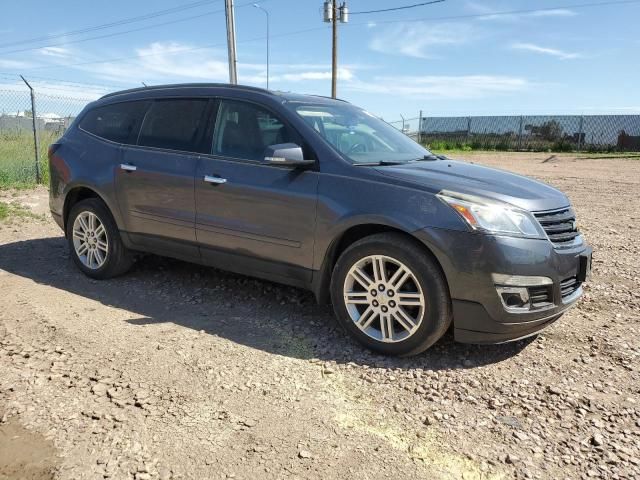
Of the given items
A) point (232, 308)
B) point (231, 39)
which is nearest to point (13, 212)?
point (232, 308)

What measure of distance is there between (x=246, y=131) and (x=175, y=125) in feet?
2.60

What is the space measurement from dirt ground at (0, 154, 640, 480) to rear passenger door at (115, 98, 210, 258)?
538 mm

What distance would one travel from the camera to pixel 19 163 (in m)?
11.2

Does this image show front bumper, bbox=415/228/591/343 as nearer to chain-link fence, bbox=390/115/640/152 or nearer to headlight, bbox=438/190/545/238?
headlight, bbox=438/190/545/238

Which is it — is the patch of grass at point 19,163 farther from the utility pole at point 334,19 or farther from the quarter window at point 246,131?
the utility pole at point 334,19

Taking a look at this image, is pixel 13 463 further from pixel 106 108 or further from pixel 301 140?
pixel 106 108

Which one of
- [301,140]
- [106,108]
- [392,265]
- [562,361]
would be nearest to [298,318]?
[392,265]

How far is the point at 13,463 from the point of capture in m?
2.47

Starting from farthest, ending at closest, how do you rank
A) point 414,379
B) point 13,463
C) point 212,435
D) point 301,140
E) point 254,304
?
1. point 254,304
2. point 301,140
3. point 414,379
4. point 212,435
5. point 13,463

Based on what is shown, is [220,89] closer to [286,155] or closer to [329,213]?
[286,155]

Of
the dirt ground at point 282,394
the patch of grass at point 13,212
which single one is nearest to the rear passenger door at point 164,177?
the dirt ground at point 282,394

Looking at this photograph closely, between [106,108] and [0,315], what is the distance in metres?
2.17

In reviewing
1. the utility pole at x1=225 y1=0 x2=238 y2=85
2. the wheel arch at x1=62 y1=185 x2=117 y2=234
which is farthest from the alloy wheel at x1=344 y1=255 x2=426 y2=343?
the utility pole at x1=225 y1=0 x2=238 y2=85

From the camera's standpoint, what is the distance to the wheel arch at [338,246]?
11.9 ft
